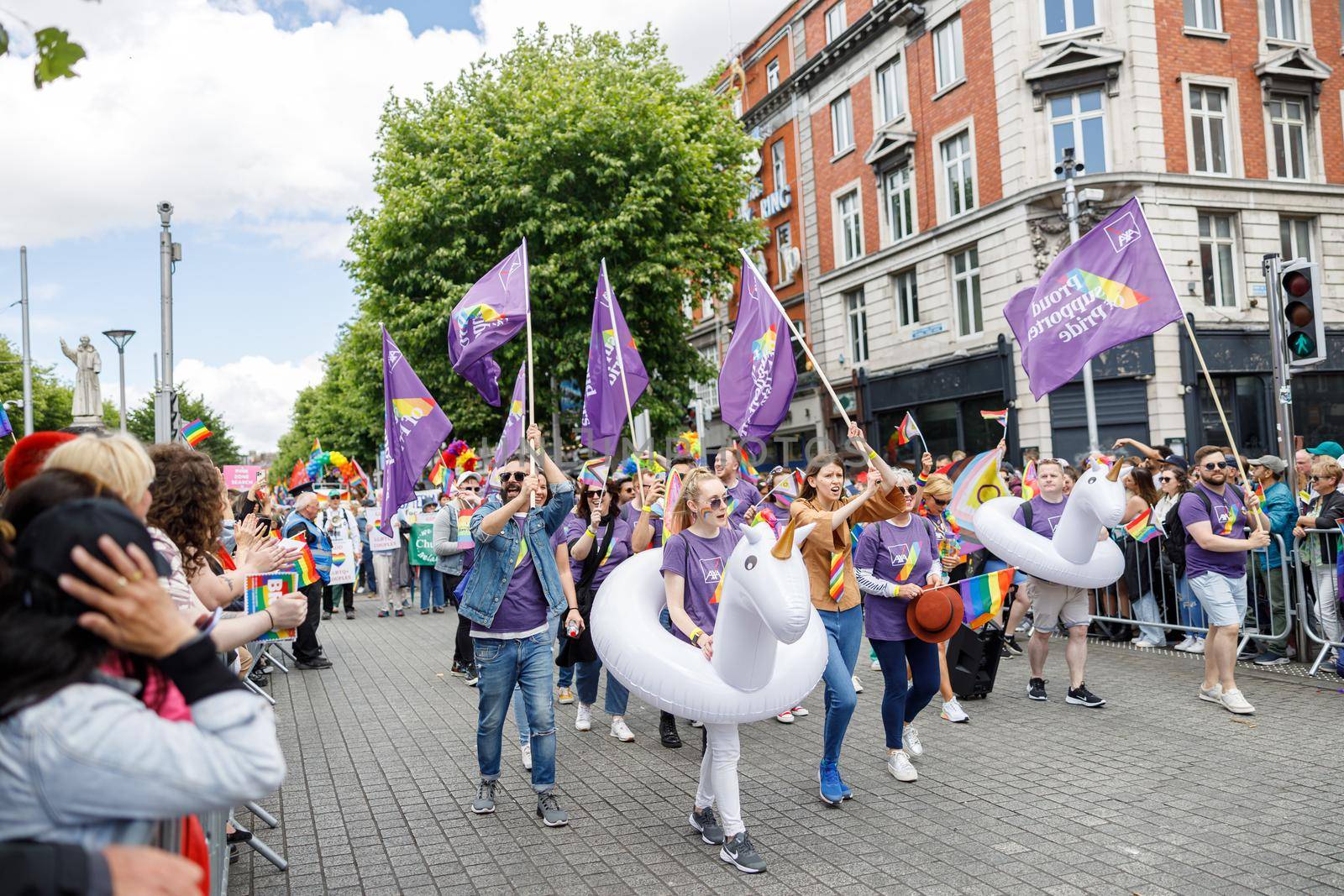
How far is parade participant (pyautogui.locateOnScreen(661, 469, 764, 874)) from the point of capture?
486cm

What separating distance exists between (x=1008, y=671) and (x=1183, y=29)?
18817 millimetres

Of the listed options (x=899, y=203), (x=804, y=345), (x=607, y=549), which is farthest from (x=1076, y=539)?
(x=899, y=203)

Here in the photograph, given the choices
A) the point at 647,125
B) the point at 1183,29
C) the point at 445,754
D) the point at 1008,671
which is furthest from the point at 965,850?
the point at 1183,29

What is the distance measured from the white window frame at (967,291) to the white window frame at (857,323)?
12.3ft

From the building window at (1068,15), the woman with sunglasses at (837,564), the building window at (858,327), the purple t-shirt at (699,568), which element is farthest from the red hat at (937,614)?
the building window at (858,327)

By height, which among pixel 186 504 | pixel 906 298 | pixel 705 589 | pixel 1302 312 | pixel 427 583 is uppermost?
pixel 906 298

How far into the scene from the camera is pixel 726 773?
483 centimetres

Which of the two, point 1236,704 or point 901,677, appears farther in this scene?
point 1236,704

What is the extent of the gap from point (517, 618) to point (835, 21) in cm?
2796

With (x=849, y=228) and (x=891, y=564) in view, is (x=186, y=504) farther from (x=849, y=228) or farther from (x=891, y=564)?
(x=849, y=228)

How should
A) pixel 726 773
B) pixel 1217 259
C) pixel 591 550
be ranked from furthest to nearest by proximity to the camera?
1. pixel 1217 259
2. pixel 591 550
3. pixel 726 773

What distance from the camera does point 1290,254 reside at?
23.2 m

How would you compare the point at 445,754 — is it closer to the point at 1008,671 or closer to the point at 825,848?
the point at 825,848

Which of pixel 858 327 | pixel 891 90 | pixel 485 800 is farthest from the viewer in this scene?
pixel 858 327
